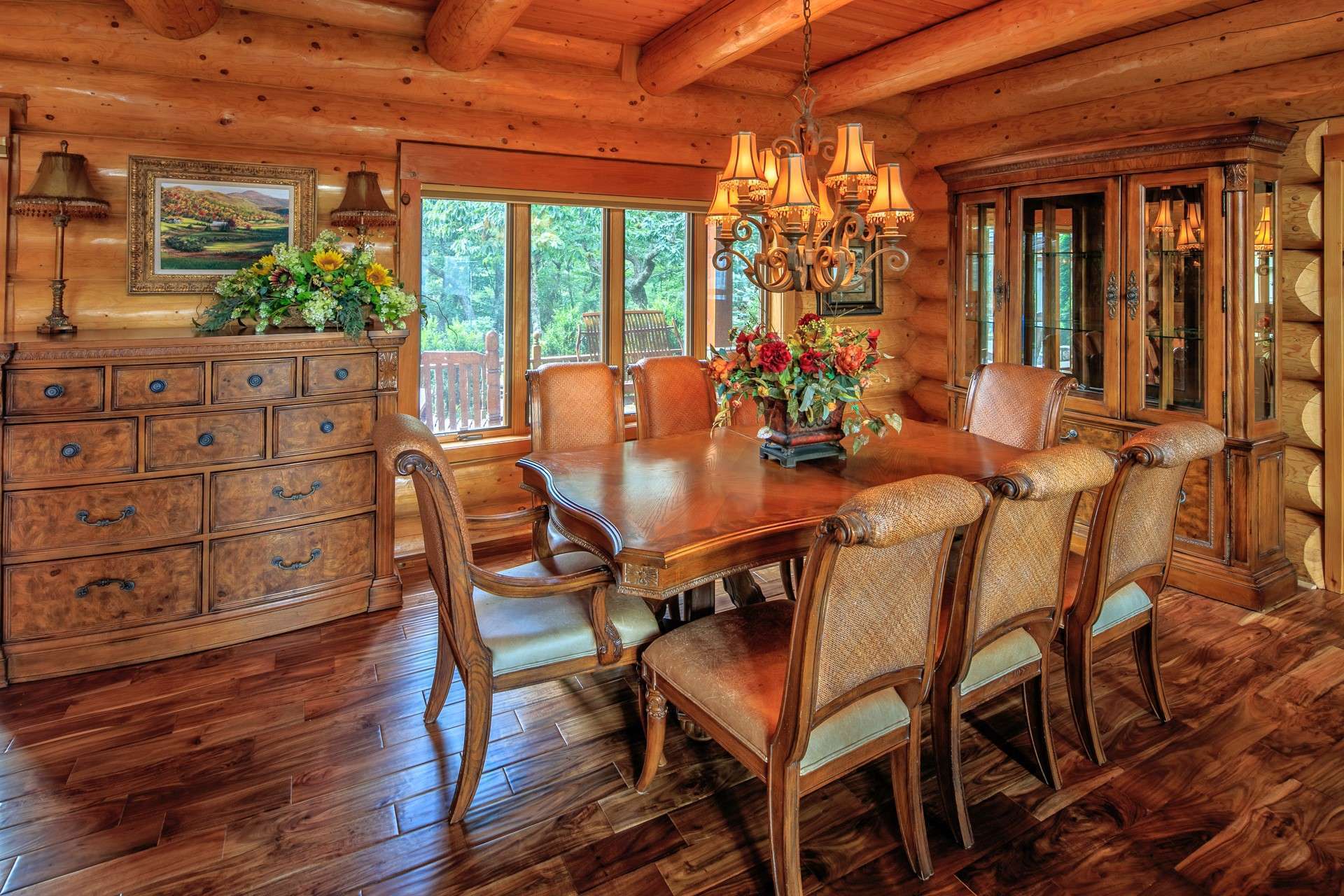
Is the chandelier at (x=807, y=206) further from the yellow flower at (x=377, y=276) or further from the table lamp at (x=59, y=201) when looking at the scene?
the table lamp at (x=59, y=201)

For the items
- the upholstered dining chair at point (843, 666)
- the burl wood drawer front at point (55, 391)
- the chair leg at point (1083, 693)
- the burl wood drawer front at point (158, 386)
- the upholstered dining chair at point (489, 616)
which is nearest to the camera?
the upholstered dining chair at point (843, 666)

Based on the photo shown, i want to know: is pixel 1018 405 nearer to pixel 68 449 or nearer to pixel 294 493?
pixel 294 493

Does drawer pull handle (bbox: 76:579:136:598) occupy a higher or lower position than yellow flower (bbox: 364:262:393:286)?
lower

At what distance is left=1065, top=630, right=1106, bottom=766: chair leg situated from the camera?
233cm

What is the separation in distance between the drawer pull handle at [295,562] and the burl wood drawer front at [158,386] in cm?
69

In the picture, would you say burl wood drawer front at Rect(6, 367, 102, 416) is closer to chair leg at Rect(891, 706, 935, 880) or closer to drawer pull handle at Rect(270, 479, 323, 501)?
drawer pull handle at Rect(270, 479, 323, 501)

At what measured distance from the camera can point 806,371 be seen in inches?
101

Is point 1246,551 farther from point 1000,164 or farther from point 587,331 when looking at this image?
point 587,331

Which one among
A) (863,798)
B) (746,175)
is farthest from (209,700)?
(746,175)

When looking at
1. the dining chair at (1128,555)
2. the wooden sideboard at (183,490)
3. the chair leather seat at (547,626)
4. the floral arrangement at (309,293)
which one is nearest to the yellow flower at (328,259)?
the floral arrangement at (309,293)

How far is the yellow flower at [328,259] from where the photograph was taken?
3.29m

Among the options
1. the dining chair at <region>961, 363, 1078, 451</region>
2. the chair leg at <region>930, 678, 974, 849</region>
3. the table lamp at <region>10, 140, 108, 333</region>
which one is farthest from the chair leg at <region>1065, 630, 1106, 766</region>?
the table lamp at <region>10, 140, 108, 333</region>

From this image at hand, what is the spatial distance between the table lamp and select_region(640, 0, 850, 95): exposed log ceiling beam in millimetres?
2627

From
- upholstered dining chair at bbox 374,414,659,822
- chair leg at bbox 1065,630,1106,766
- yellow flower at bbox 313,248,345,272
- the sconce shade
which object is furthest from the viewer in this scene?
yellow flower at bbox 313,248,345,272
